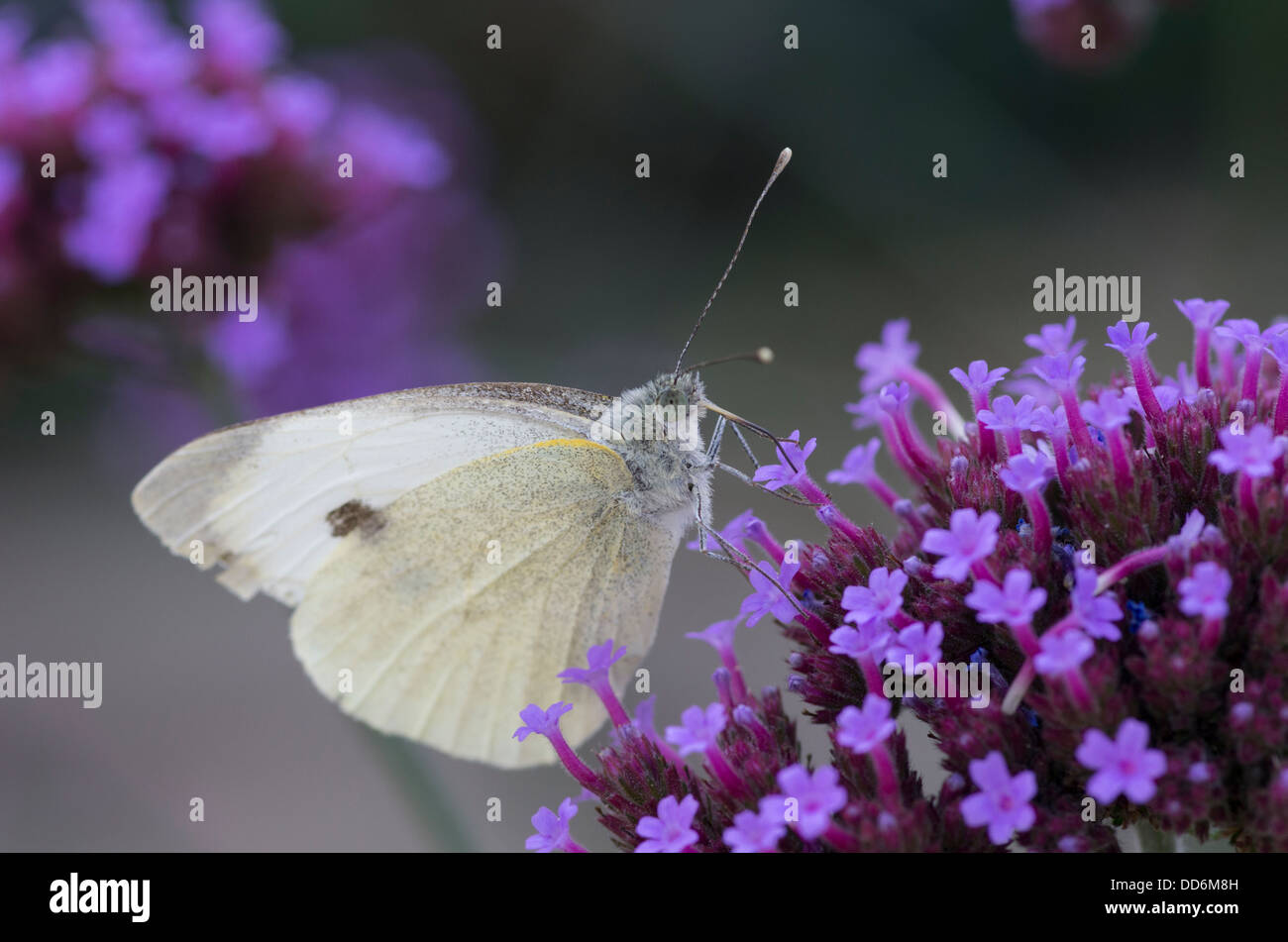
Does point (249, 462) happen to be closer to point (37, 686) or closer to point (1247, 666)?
point (1247, 666)

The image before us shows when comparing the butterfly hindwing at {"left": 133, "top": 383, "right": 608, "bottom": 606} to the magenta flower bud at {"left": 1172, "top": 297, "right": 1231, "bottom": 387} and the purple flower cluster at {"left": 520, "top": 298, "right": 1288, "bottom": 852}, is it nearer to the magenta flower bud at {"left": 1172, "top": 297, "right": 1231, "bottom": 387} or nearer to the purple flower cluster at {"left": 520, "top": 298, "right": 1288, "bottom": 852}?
the purple flower cluster at {"left": 520, "top": 298, "right": 1288, "bottom": 852}

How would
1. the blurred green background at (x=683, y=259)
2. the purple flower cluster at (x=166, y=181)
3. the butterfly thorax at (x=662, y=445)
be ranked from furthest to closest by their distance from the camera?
the blurred green background at (x=683, y=259) < the purple flower cluster at (x=166, y=181) < the butterfly thorax at (x=662, y=445)

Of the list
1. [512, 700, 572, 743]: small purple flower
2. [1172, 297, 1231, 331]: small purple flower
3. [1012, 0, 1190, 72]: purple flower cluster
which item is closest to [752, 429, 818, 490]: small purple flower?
[512, 700, 572, 743]: small purple flower

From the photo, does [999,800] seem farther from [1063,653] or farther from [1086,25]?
[1086,25]

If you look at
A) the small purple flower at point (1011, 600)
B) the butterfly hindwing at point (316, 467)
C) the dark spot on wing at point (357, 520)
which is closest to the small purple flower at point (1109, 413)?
the small purple flower at point (1011, 600)

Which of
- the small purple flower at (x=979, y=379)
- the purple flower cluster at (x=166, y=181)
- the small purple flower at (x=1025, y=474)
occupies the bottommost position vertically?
the small purple flower at (x=1025, y=474)

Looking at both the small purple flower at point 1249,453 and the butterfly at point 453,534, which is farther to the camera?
the butterfly at point 453,534

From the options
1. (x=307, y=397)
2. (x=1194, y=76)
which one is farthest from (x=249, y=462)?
(x=1194, y=76)

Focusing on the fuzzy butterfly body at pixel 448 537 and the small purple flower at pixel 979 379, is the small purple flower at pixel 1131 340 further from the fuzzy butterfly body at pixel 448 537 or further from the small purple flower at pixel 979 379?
the fuzzy butterfly body at pixel 448 537
